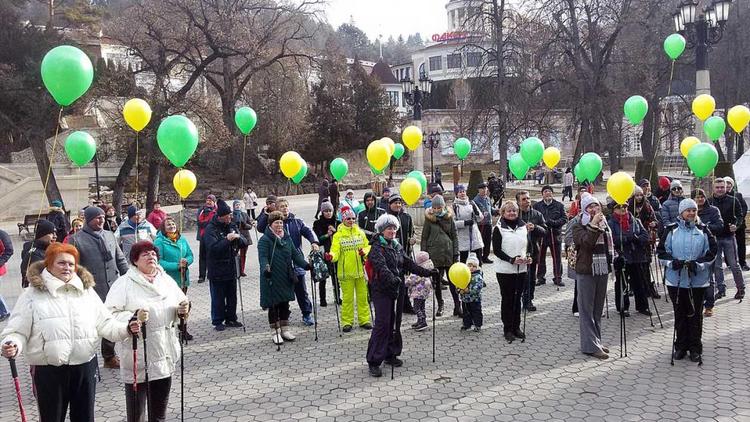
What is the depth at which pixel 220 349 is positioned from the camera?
793 cm

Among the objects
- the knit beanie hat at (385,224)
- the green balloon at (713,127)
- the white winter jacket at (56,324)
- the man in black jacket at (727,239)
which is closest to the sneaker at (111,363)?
the white winter jacket at (56,324)

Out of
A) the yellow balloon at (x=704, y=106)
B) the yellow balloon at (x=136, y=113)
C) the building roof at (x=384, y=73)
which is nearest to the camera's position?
the yellow balloon at (x=136, y=113)

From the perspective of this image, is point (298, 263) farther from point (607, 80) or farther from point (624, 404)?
point (607, 80)

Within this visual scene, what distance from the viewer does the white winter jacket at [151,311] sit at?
15.5 feet

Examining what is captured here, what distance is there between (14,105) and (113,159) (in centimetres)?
1654

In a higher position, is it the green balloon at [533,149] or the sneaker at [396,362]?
the green balloon at [533,149]

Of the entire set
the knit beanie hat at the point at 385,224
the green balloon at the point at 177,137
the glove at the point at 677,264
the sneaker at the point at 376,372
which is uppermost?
the green balloon at the point at 177,137

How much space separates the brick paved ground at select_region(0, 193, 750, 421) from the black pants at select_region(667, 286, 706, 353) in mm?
262

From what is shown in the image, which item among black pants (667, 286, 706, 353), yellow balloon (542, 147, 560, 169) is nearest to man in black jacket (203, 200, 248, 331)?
black pants (667, 286, 706, 353)

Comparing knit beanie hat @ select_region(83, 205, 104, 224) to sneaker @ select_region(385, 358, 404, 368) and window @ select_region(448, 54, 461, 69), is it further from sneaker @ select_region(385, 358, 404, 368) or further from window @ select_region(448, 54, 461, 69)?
window @ select_region(448, 54, 461, 69)

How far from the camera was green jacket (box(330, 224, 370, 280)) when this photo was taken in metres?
8.12

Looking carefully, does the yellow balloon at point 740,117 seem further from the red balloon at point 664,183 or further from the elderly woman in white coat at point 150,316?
the elderly woman in white coat at point 150,316

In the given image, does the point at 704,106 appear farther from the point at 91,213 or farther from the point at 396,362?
the point at 91,213

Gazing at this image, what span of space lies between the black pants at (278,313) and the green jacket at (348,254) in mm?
832
